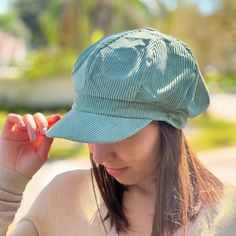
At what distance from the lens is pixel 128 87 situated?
113 centimetres

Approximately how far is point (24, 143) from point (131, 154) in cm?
36

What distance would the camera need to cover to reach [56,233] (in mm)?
1344

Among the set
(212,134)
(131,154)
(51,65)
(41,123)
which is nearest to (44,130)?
(41,123)

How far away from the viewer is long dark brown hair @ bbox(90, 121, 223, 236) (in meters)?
1.19

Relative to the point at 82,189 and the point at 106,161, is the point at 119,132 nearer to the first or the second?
the point at 106,161

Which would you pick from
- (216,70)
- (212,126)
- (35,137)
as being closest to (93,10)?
(212,126)

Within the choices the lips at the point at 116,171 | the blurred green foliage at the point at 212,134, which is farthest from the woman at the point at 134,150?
the blurred green foliage at the point at 212,134

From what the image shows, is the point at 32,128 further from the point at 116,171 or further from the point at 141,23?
the point at 141,23

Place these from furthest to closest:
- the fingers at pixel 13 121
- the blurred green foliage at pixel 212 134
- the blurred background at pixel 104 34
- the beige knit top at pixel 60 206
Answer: the blurred background at pixel 104 34, the blurred green foliage at pixel 212 134, the fingers at pixel 13 121, the beige knit top at pixel 60 206

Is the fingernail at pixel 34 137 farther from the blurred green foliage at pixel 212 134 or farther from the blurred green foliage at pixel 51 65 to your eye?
the blurred green foliage at pixel 51 65

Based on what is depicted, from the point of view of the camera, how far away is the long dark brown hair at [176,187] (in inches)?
46.8

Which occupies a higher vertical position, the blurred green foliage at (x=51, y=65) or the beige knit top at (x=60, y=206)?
the beige knit top at (x=60, y=206)

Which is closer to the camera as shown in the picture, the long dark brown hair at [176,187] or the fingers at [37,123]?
the long dark brown hair at [176,187]

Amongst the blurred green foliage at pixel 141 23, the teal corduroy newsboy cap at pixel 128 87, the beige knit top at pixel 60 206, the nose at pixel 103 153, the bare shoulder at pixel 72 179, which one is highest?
the teal corduroy newsboy cap at pixel 128 87
